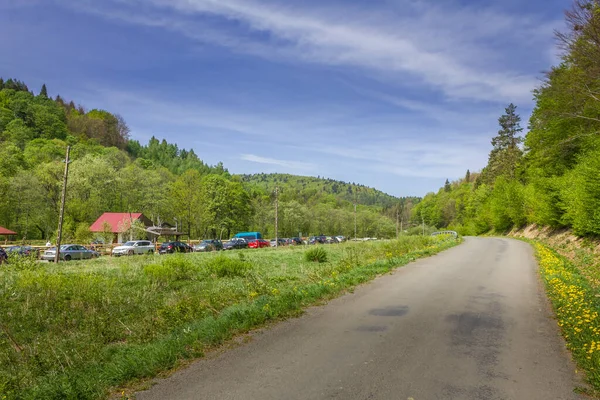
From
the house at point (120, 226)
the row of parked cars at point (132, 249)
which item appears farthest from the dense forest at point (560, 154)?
the house at point (120, 226)

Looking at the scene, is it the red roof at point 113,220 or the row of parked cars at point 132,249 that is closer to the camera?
the row of parked cars at point 132,249

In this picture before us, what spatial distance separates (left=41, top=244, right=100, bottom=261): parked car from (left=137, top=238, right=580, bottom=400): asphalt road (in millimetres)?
32269

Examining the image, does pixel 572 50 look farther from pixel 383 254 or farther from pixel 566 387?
pixel 383 254

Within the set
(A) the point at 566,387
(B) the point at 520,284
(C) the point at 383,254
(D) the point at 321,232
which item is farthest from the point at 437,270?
(D) the point at 321,232

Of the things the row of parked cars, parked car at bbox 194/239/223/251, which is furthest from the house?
parked car at bbox 194/239/223/251

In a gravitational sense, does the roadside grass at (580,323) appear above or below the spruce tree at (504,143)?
below

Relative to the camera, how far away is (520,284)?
13.4 meters

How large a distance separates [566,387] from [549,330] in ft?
9.99

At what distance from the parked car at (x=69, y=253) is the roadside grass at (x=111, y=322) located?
19090 mm

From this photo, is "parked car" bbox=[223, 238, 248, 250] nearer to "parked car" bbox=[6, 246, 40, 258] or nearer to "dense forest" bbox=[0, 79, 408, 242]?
"dense forest" bbox=[0, 79, 408, 242]

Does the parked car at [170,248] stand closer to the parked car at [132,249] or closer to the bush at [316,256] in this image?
the parked car at [132,249]

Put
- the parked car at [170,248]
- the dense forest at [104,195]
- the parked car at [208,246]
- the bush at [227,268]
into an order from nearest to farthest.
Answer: the bush at [227,268] → the parked car at [170,248] → the parked car at [208,246] → the dense forest at [104,195]

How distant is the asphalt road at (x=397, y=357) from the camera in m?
4.99

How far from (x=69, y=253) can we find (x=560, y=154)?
45.2 m
